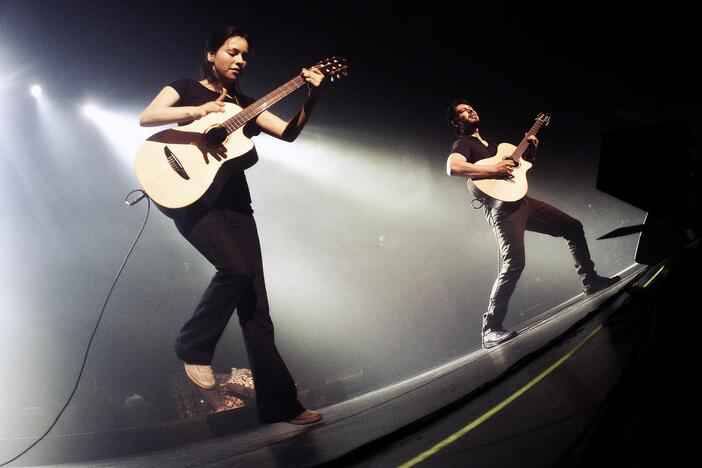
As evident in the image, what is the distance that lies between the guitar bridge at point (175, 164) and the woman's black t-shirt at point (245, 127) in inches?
6.9

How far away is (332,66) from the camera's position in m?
2.03

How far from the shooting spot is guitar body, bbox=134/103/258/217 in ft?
5.46

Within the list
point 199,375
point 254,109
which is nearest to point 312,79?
point 254,109

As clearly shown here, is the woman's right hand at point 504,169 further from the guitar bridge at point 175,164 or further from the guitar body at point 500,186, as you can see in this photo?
the guitar bridge at point 175,164

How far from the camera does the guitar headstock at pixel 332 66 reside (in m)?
2.00

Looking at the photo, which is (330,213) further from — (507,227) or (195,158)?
(195,158)

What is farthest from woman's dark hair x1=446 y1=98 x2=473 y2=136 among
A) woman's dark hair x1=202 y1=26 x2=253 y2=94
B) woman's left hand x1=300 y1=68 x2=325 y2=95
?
woman's dark hair x1=202 y1=26 x2=253 y2=94

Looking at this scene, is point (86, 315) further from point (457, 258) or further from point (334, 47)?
point (457, 258)

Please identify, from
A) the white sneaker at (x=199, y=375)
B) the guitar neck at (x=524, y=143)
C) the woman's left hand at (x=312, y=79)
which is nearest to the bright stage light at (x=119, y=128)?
the woman's left hand at (x=312, y=79)

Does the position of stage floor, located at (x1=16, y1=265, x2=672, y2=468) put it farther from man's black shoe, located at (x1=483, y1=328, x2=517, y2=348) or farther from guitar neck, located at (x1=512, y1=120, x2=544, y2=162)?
guitar neck, located at (x1=512, y1=120, x2=544, y2=162)

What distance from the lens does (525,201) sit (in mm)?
3037

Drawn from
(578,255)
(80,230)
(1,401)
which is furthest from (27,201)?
(578,255)

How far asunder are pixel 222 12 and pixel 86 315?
2.63 metres

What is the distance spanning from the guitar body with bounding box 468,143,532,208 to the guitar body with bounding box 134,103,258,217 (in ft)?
6.43
